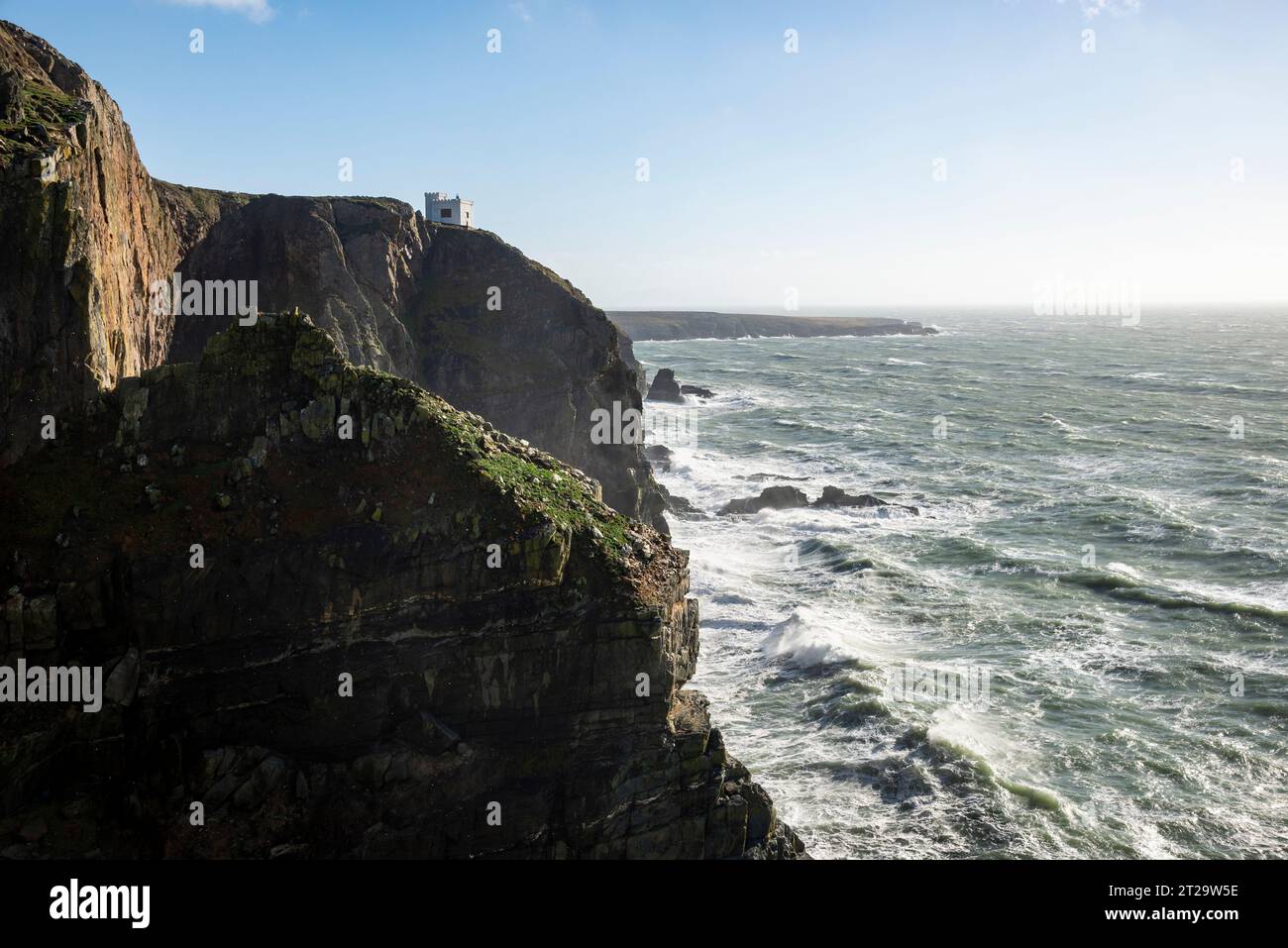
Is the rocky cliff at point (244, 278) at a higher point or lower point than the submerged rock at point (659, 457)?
higher

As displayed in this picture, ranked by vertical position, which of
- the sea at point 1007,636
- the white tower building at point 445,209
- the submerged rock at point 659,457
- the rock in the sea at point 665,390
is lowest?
the sea at point 1007,636

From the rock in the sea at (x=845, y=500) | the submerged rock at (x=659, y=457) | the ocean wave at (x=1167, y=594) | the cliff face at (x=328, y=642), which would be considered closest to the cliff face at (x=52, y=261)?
the cliff face at (x=328, y=642)

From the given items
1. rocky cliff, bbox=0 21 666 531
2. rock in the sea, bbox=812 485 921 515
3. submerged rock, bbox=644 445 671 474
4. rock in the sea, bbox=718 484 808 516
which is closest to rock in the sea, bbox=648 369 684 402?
submerged rock, bbox=644 445 671 474

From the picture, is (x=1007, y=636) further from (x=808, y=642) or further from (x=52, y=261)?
(x=52, y=261)

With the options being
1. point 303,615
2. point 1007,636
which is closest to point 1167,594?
point 1007,636

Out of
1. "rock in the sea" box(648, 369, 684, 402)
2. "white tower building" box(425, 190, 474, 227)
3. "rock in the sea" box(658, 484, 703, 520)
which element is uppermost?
"white tower building" box(425, 190, 474, 227)

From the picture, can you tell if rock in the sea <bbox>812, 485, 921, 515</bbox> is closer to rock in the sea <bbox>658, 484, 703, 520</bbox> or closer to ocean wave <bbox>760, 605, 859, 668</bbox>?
rock in the sea <bbox>658, 484, 703, 520</bbox>

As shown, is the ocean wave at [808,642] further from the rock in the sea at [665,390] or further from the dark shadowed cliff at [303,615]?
the rock in the sea at [665,390]
